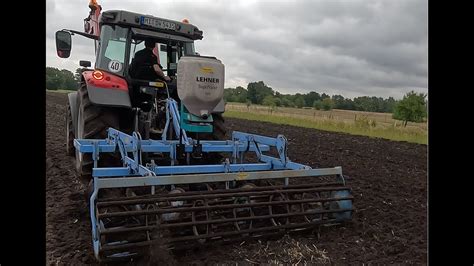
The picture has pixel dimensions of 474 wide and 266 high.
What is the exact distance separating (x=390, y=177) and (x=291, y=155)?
2385 millimetres

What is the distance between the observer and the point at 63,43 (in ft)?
17.6

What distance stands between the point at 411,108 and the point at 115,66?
32.7m

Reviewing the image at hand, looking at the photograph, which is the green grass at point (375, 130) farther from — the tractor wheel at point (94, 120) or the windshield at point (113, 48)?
the tractor wheel at point (94, 120)

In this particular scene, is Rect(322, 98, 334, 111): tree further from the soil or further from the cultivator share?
the cultivator share

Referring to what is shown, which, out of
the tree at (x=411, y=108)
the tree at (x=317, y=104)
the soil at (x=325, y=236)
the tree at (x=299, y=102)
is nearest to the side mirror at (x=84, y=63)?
the soil at (x=325, y=236)

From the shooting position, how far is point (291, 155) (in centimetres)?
874

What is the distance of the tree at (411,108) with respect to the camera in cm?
3375

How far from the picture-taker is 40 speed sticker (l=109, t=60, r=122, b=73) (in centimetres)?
519

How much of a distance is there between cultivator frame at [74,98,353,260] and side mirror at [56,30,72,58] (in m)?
1.54

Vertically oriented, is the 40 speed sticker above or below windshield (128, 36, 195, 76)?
below

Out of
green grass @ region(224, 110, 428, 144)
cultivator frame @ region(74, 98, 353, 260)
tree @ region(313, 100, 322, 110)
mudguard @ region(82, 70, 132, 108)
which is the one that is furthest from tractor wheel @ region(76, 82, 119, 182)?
tree @ region(313, 100, 322, 110)

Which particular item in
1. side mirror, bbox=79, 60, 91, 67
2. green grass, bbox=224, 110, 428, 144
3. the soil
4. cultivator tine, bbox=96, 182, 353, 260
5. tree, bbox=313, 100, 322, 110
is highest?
tree, bbox=313, 100, 322, 110

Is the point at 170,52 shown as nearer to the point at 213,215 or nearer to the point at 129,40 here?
the point at 129,40
